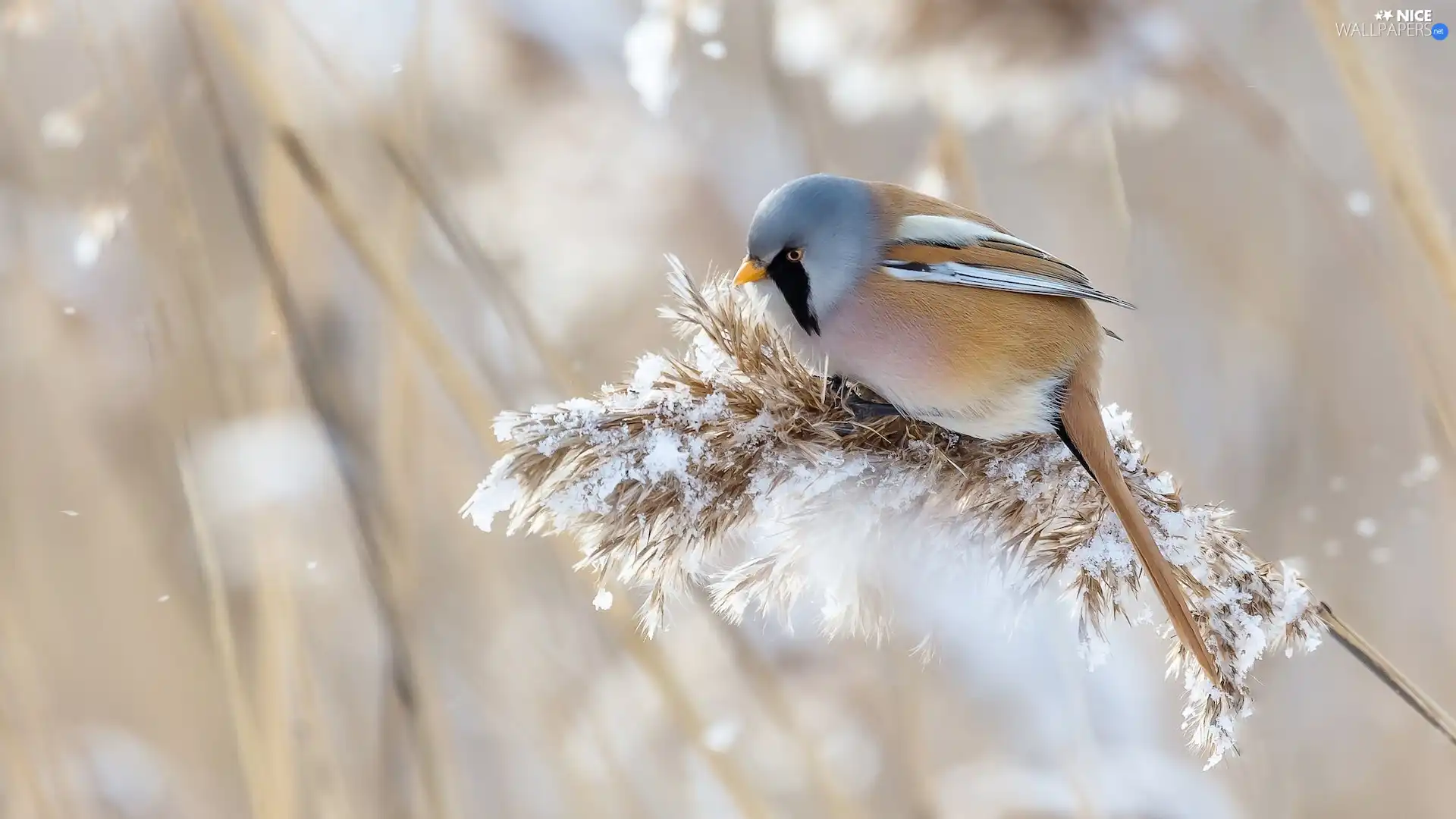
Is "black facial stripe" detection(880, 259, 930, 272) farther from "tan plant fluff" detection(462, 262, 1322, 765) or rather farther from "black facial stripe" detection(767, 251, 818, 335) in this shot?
"tan plant fluff" detection(462, 262, 1322, 765)

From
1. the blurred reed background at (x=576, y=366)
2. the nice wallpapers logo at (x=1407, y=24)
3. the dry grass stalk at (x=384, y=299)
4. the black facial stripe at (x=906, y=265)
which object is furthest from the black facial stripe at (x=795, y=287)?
the nice wallpapers logo at (x=1407, y=24)

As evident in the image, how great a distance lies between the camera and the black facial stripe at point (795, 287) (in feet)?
4.53

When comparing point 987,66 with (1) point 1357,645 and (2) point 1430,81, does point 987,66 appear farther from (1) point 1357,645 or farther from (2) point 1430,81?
(2) point 1430,81

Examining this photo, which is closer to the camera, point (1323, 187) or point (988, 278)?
point (988, 278)

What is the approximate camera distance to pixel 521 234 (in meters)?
1.95

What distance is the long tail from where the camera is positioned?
101 cm

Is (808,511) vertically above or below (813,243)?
below

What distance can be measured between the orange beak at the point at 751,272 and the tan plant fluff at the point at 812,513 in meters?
0.17

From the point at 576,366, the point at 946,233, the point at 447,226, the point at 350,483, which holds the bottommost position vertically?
the point at 576,366

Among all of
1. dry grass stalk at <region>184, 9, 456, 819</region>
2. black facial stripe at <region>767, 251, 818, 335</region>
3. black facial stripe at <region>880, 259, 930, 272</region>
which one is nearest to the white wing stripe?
black facial stripe at <region>880, 259, 930, 272</region>

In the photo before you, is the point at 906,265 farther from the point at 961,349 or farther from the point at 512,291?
the point at 512,291

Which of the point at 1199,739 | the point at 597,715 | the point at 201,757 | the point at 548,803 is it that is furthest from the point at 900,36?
the point at 201,757

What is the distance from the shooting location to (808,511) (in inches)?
43.4

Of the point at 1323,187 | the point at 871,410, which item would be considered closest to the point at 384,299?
the point at 871,410
